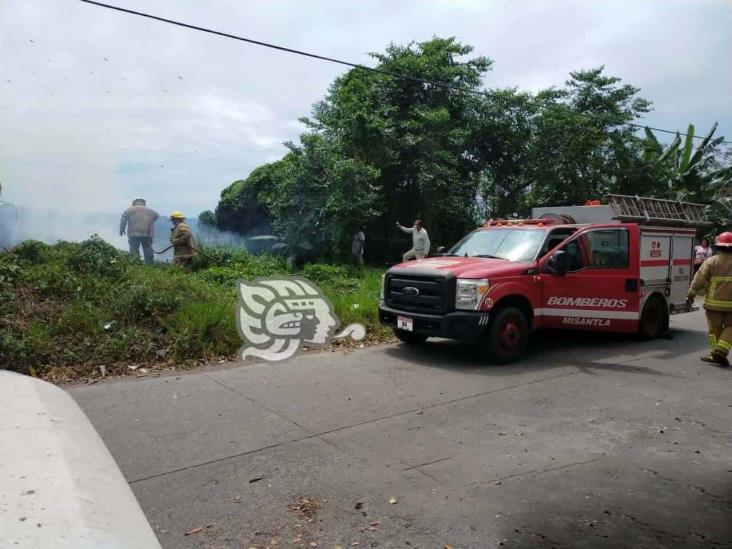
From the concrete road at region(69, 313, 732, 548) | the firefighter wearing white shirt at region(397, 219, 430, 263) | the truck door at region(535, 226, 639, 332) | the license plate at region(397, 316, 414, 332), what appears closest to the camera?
the concrete road at region(69, 313, 732, 548)

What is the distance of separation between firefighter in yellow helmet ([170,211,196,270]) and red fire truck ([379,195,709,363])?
525cm

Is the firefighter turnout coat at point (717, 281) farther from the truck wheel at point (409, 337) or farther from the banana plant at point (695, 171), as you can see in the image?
the banana plant at point (695, 171)

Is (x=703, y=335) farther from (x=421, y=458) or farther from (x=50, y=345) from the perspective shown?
(x=50, y=345)

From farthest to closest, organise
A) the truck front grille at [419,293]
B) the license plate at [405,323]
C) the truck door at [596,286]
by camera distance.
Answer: the truck door at [596,286] → the license plate at [405,323] → the truck front grille at [419,293]

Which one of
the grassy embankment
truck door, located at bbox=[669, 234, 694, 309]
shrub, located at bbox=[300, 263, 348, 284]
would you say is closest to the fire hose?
shrub, located at bbox=[300, 263, 348, 284]

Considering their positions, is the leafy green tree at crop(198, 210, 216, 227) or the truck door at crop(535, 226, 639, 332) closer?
the truck door at crop(535, 226, 639, 332)

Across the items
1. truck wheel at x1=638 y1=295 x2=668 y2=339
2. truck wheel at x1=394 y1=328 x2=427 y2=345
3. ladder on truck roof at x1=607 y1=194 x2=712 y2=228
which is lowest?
truck wheel at x1=394 y1=328 x2=427 y2=345

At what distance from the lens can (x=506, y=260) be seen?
8023mm

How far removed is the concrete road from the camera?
11.4 ft

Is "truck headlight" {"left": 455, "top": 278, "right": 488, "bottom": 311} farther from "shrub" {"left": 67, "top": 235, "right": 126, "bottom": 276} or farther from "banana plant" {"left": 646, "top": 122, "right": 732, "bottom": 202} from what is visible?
"banana plant" {"left": 646, "top": 122, "right": 732, "bottom": 202}

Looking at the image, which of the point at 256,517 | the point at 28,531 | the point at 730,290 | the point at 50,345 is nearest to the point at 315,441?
the point at 256,517

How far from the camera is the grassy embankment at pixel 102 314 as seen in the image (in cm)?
683

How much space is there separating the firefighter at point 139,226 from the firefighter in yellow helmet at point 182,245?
64cm

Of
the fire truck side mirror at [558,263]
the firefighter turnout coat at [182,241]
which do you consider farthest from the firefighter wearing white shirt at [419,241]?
the fire truck side mirror at [558,263]
